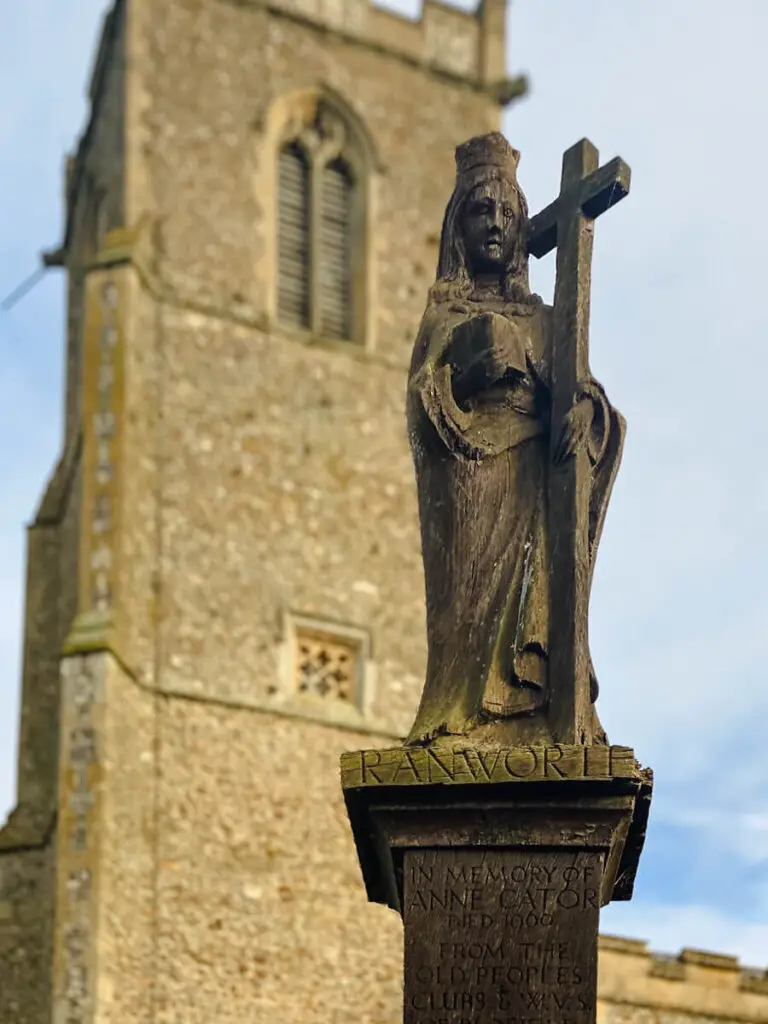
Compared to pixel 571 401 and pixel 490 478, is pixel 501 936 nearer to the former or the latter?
pixel 490 478

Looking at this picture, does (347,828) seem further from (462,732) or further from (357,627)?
(462,732)

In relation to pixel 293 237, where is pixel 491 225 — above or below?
below

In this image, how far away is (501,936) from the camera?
662cm

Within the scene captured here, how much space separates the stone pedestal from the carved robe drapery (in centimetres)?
24

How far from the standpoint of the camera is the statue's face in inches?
298

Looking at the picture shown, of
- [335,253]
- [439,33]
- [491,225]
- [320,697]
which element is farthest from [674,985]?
[491,225]

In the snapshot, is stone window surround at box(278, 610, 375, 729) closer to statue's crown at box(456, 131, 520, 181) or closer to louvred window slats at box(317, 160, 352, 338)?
louvred window slats at box(317, 160, 352, 338)

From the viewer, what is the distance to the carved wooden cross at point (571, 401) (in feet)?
22.7

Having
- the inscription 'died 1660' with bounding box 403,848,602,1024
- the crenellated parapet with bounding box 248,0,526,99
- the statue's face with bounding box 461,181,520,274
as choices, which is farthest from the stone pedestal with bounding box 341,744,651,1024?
the crenellated parapet with bounding box 248,0,526,99

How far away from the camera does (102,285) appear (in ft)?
80.7

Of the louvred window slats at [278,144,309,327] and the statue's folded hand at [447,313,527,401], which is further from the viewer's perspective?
the louvred window slats at [278,144,309,327]

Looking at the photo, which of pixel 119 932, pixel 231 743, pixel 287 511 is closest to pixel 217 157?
pixel 287 511

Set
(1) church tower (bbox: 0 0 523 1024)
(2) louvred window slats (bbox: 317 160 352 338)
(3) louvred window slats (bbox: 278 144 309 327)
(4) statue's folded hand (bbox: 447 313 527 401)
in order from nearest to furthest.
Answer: (4) statue's folded hand (bbox: 447 313 527 401), (1) church tower (bbox: 0 0 523 1024), (3) louvred window slats (bbox: 278 144 309 327), (2) louvred window slats (bbox: 317 160 352 338)

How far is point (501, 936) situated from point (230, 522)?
17.9m
